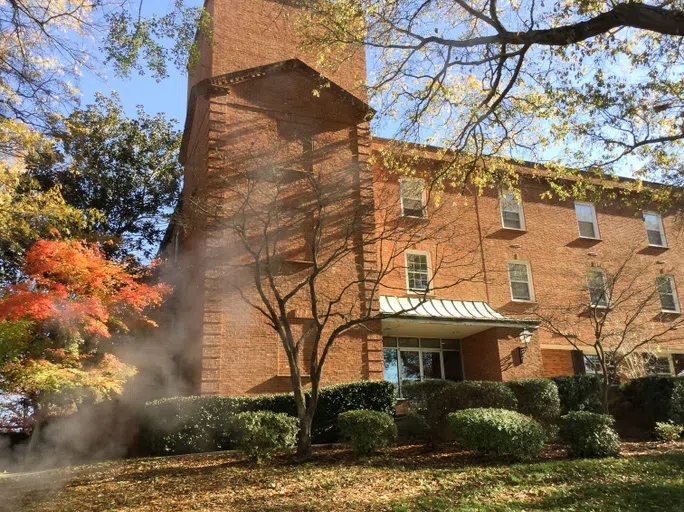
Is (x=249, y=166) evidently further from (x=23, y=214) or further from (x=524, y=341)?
(x=524, y=341)

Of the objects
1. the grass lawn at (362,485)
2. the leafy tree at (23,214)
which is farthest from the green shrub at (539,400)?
the leafy tree at (23,214)

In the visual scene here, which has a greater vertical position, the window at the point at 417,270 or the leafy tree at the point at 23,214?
the leafy tree at the point at 23,214

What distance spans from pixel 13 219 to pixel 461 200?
13343 millimetres

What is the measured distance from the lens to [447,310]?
631 inches

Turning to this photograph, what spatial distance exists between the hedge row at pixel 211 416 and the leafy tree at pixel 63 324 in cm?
120

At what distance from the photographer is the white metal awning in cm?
1520

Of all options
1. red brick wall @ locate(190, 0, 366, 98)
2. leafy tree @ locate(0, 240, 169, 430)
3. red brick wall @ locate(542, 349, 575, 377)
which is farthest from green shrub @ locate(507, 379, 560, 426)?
red brick wall @ locate(190, 0, 366, 98)

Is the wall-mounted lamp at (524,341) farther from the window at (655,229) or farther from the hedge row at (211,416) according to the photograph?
the window at (655,229)

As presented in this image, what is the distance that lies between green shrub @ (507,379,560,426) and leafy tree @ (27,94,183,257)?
1257cm

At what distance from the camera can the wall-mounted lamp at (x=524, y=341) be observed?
15703 millimetres

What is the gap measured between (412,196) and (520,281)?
5.75 m

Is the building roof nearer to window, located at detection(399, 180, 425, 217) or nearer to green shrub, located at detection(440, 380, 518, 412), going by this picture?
window, located at detection(399, 180, 425, 217)

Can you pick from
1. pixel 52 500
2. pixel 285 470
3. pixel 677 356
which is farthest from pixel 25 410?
pixel 677 356

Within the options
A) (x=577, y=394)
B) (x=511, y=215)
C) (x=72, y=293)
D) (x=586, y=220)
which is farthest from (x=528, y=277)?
(x=72, y=293)
